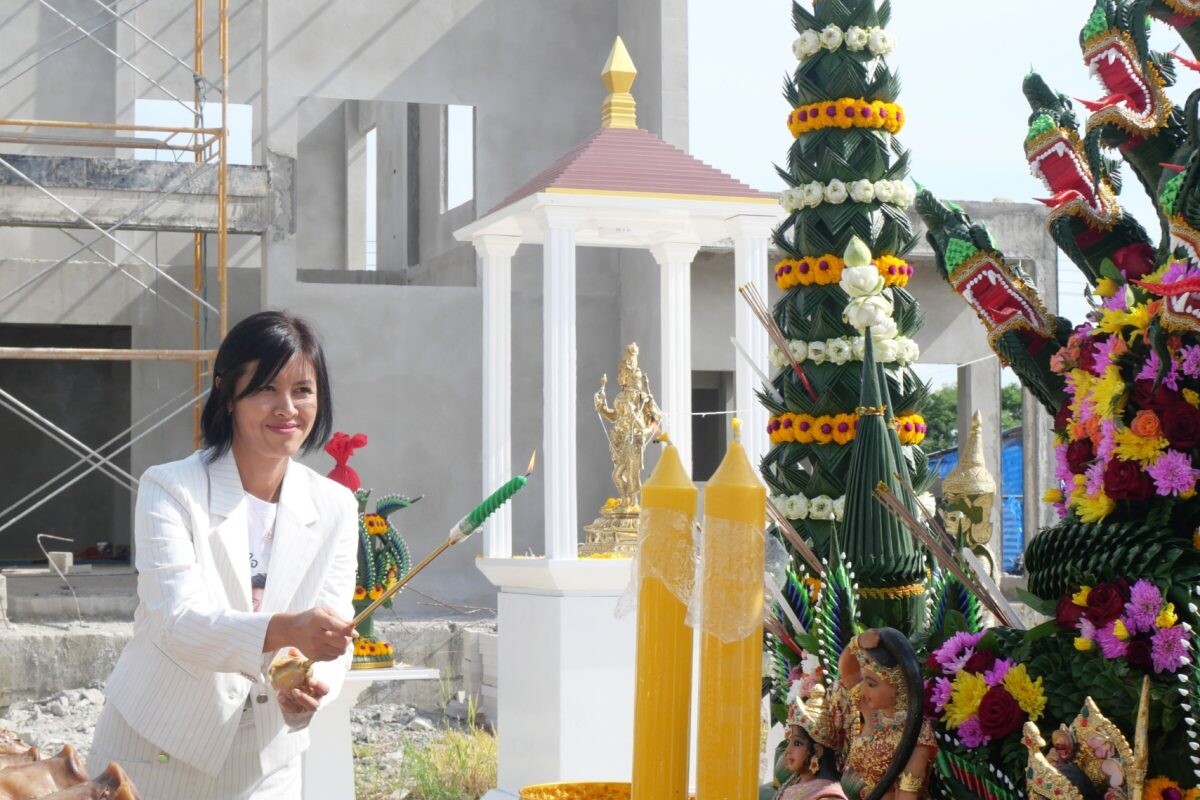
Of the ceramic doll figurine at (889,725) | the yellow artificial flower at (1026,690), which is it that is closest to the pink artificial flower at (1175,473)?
the yellow artificial flower at (1026,690)

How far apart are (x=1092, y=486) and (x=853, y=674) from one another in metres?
0.48

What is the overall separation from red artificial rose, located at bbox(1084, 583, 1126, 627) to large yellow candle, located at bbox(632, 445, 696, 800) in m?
0.67

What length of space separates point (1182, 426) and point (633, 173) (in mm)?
3896

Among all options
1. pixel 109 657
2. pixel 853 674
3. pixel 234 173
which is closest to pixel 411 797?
pixel 109 657

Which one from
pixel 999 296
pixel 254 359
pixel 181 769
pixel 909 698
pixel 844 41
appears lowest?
pixel 181 769

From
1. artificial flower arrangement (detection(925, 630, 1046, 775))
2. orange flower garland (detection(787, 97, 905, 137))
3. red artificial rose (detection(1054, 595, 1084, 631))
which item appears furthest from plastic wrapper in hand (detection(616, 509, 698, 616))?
orange flower garland (detection(787, 97, 905, 137))

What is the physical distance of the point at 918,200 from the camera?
9.49 ft

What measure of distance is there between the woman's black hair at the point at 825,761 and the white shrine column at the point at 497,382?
4.12 meters

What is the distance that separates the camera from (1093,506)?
2.33 metres

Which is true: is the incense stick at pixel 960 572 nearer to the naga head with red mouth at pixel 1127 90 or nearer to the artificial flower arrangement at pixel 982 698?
the artificial flower arrangement at pixel 982 698

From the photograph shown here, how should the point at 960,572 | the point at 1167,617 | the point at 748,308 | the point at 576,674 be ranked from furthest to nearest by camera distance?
1. the point at 748,308
2. the point at 576,674
3. the point at 960,572
4. the point at 1167,617

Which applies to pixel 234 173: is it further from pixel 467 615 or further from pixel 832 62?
pixel 832 62

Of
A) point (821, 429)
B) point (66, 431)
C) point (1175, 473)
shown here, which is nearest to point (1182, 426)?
point (1175, 473)

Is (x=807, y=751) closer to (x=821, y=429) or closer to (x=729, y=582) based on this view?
(x=729, y=582)
